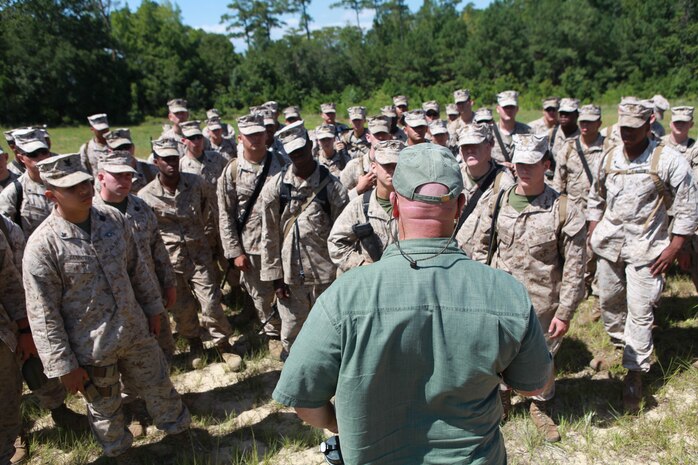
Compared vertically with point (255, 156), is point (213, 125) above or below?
above

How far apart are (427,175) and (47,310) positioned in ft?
8.92

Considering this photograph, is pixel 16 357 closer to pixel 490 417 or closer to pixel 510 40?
pixel 490 417

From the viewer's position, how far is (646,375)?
15.3 ft

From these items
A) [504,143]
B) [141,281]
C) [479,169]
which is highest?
[479,169]

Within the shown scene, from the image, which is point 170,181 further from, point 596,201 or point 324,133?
point 596,201

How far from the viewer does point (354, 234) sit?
389cm

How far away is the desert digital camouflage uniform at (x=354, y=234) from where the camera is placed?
3814mm

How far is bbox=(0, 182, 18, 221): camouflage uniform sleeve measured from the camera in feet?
15.7

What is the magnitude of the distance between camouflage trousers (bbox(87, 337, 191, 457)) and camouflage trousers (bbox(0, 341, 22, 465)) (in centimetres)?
65

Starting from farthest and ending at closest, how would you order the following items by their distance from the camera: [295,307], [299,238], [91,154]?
[91,154] → [295,307] → [299,238]

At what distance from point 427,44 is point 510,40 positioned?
7434 millimetres

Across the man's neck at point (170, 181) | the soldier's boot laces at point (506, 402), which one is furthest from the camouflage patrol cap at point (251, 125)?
the soldier's boot laces at point (506, 402)

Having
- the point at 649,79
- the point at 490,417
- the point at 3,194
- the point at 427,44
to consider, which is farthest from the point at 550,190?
the point at 427,44

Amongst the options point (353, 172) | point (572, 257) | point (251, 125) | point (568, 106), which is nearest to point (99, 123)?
point (251, 125)
